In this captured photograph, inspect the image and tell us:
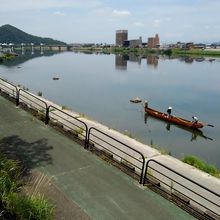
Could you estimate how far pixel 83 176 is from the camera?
9.95 metres

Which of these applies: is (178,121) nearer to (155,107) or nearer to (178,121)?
(178,121)

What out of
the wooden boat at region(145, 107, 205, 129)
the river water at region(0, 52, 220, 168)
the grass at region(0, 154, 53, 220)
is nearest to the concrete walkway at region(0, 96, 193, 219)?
the grass at region(0, 154, 53, 220)

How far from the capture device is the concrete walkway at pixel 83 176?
26.9ft

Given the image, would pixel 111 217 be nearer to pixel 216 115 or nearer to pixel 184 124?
pixel 184 124

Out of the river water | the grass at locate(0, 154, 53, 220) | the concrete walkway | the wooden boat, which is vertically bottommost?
the river water

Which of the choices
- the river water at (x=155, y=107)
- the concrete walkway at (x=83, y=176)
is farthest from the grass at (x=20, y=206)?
the river water at (x=155, y=107)

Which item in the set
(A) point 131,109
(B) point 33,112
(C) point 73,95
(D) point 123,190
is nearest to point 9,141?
(B) point 33,112

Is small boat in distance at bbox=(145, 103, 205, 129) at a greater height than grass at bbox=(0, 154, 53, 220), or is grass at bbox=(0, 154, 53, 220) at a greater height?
grass at bbox=(0, 154, 53, 220)

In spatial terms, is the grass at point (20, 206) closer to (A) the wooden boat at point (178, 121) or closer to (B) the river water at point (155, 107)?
(B) the river water at point (155, 107)

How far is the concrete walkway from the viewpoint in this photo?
26.9ft

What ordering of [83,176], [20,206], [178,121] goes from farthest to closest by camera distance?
[178,121]
[83,176]
[20,206]

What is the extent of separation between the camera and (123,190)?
9.18 meters

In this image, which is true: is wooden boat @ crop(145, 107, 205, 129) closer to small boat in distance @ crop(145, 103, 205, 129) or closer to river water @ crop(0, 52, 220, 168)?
small boat in distance @ crop(145, 103, 205, 129)

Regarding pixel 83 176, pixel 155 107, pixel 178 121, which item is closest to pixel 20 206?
pixel 83 176
